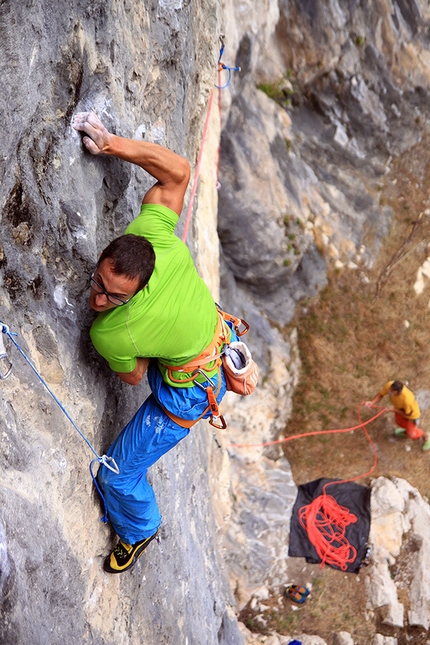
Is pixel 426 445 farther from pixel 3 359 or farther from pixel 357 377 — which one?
pixel 3 359

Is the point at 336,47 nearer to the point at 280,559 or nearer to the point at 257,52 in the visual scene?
the point at 257,52

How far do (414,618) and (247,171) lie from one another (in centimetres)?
641

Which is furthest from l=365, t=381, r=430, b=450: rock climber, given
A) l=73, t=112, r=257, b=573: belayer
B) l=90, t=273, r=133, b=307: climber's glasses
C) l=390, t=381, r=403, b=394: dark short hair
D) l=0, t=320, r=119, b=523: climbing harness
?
l=90, t=273, r=133, b=307: climber's glasses

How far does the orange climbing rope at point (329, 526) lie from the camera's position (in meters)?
7.74

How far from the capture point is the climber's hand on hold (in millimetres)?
3221

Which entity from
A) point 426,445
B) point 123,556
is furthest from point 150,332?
point 426,445

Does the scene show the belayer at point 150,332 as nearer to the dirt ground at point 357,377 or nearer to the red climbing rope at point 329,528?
the red climbing rope at point 329,528

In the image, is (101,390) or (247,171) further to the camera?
(247,171)

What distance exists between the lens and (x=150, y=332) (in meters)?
3.31

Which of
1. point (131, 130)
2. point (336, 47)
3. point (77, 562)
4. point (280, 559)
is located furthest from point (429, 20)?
point (77, 562)

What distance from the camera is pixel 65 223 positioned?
3.28m

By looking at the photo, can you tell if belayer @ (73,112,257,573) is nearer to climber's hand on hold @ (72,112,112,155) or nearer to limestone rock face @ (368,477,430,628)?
climber's hand on hold @ (72,112,112,155)

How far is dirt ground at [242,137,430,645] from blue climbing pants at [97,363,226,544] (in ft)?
14.8

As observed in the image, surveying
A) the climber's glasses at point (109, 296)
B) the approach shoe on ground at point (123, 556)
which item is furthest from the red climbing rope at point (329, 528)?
the climber's glasses at point (109, 296)
